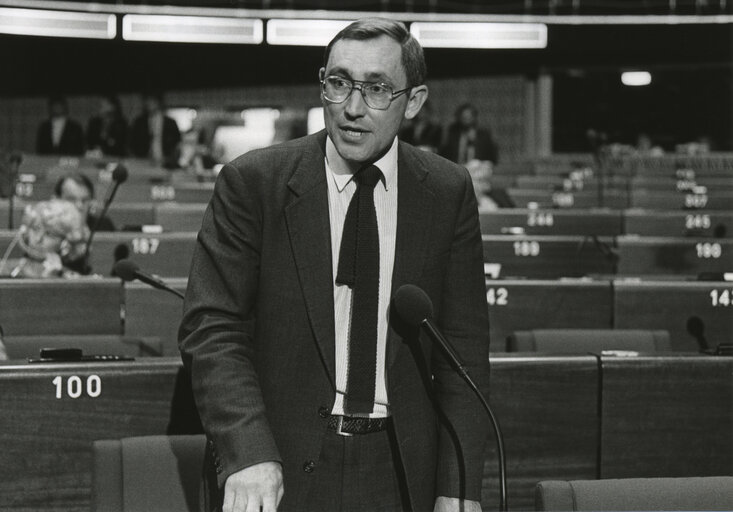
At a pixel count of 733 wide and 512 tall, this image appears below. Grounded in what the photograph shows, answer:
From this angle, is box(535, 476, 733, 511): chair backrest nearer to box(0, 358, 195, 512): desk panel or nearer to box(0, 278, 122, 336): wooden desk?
box(0, 358, 195, 512): desk panel

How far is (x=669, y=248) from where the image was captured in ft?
19.6

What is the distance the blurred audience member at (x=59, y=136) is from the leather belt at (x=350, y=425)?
36.9 feet

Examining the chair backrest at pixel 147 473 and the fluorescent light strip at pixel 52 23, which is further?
the fluorescent light strip at pixel 52 23

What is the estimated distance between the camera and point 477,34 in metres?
13.5

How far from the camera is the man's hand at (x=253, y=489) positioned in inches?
60.7

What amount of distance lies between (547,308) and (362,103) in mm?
2895

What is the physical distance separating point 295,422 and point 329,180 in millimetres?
428

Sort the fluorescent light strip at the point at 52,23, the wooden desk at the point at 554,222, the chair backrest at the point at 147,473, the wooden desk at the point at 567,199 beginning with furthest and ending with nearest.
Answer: the fluorescent light strip at the point at 52,23 < the wooden desk at the point at 567,199 < the wooden desk at the point at 554,222 < the chair backrest at the point at 147,473

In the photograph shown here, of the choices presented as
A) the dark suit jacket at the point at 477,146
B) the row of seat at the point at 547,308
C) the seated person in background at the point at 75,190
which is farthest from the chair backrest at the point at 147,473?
the dark suit jacket at the point at 477,146

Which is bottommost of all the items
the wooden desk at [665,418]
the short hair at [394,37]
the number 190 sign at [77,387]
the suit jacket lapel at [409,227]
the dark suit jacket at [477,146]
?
the wooden desk at [665,418]

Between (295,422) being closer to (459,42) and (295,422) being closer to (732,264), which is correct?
(732,264)

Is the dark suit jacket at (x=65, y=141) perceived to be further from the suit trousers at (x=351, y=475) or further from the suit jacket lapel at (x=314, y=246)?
the suit trousers at (x=351, y=475)

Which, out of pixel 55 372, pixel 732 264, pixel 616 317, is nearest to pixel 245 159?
pixel 55 372

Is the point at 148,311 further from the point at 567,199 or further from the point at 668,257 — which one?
the point at 567,199
